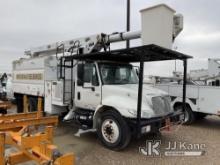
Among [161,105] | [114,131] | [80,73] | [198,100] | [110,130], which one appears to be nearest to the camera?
[114,131]

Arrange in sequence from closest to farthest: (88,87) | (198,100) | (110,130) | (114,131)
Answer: (114,131)
(110,130)
(88,87)
(198,100)

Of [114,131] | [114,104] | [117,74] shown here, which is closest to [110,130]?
[114,131]

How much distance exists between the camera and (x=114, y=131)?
5750mm

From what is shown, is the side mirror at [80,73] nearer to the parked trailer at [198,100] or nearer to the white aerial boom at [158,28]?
the white aerial boom at [158,28]

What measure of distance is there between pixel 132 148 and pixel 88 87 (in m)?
2.02

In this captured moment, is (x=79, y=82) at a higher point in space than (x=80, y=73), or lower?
lower

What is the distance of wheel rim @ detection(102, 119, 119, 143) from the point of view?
573cm

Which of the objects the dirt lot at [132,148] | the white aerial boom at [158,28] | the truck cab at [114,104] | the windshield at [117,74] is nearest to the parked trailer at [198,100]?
the dirt lot at [132,148]

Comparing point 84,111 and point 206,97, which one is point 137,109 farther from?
point 206,97

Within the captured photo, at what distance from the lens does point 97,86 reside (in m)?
6.47

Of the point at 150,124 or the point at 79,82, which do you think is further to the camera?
the point at 79,82

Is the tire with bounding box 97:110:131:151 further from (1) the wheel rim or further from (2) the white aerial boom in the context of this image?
(2) the white aerial boom

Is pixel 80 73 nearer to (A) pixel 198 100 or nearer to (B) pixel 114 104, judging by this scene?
(B) pixel 114 104

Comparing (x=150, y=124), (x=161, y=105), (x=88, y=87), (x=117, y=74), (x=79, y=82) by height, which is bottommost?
(x=150, y=124)
